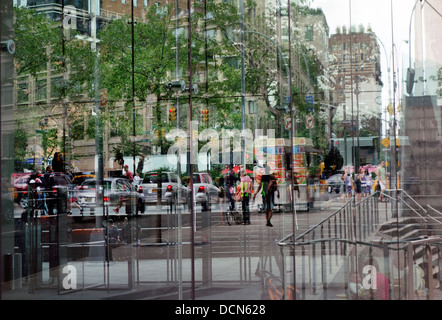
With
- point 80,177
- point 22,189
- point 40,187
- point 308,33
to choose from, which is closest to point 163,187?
point 80,177

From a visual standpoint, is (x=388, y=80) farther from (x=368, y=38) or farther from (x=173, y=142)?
(x=173, y=142)

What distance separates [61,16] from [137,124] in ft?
6.52

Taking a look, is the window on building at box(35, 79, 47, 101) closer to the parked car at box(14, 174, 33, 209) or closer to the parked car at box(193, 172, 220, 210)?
the parked car at box(14, 174, 33, 209)

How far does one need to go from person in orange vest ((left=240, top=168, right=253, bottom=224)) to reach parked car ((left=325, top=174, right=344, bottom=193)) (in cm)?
137

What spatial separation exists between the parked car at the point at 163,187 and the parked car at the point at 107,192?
186 millimetres

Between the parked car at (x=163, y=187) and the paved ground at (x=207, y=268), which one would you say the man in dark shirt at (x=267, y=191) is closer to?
the paved ground at (x=207, y=268)

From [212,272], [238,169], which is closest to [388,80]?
[238,169]

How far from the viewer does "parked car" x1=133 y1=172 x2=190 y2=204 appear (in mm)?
10133

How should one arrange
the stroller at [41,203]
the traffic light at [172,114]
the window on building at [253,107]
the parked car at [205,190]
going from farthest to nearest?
the stroller at [41,203], the traffic light at [172,114], the parked car at [205,190], the window on building at [253,107]

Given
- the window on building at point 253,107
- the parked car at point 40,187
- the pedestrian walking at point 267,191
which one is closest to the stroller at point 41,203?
the parked car at point 40,187

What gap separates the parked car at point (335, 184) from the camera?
7526 mm

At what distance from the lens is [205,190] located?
30.0ft

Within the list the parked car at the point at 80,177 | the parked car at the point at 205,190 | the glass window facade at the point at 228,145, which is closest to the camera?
the glass window facade at the point at 228,145
